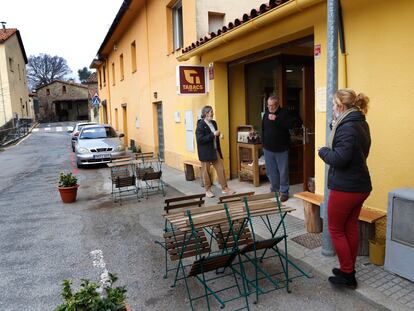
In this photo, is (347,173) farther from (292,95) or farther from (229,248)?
(292,95)

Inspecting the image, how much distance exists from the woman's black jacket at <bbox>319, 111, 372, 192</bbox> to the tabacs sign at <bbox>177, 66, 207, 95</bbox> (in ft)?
17.6

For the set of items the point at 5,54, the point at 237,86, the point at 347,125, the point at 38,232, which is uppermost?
the point at 5,54

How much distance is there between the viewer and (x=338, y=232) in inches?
130

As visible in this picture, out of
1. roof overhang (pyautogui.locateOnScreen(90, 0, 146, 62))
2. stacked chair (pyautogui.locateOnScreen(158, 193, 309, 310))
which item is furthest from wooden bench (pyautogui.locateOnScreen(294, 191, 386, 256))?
roof overhang (pyautogui.locateOnScreen(90, 0, 146, 62))

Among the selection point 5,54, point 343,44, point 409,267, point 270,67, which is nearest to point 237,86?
point 270,67

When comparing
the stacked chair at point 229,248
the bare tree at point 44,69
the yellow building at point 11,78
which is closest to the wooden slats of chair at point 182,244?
the stacked chair at point 229,248

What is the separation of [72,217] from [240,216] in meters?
4.16

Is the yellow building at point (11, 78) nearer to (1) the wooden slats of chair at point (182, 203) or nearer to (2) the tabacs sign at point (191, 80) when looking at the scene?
(2) the tabacs sign at point (191, 80)

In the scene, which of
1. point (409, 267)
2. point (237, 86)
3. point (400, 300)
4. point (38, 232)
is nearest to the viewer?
point (400, 300)

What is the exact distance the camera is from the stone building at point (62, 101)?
57281mm

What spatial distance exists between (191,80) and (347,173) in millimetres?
5634

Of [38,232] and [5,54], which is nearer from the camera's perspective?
[38,232]

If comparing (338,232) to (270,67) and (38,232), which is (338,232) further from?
(270,67)

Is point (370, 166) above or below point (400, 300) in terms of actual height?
above
